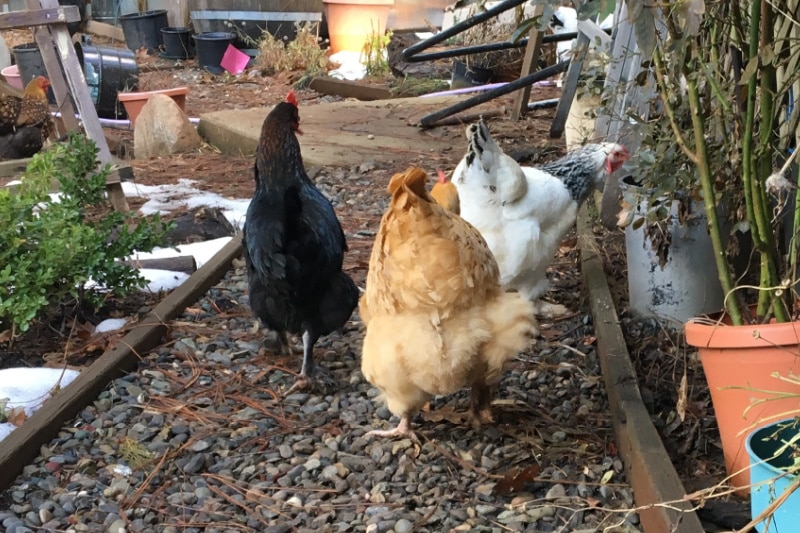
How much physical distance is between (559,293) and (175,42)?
10.5 m

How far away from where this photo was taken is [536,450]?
2680mm

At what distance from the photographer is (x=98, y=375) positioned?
3.09 meters

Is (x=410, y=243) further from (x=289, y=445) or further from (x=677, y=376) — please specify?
(x=677, y=376)

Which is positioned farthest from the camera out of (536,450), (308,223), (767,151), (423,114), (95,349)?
(423,114)

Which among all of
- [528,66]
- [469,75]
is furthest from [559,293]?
[469,75]

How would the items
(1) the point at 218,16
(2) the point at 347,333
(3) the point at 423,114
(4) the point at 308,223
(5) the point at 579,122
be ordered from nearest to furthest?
(4) the point at 308,223 → (2) the point at 347,333 → (5) the point at 579,122 → (3) the point at 423,114 → (1) the point at 218,16

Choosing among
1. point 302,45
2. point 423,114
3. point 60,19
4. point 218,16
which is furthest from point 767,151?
point 218,16

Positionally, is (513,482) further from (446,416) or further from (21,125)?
(21,125)

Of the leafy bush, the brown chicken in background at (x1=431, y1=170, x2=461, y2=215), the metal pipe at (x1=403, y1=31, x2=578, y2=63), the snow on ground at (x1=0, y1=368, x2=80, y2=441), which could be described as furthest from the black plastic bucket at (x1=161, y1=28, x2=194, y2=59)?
the brown chicken in background at (x1=431, y1=170, x2=461, y2=215)

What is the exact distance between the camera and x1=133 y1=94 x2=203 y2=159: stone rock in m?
7.24

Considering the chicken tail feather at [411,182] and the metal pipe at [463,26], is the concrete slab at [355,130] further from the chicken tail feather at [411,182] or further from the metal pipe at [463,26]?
the chicken tail feather at [411,182]

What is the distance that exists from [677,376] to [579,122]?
9.13ft

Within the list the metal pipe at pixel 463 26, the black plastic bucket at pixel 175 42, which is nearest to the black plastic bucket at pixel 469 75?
the metal pipe at pixel 463 26

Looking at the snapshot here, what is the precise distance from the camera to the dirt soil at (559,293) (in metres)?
2.59
